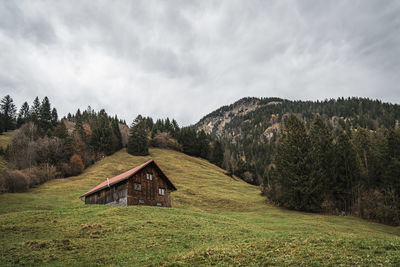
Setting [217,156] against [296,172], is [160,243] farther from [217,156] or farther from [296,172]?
[217,156]

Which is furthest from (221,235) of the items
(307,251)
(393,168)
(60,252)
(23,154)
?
(23,154)

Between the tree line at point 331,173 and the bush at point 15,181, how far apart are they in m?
53.5

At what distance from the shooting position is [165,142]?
119 metres

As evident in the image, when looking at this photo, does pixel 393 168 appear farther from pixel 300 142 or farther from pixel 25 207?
pixel 25 207

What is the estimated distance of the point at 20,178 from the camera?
55000 mm

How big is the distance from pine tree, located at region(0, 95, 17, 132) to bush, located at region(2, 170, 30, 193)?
2842 inches

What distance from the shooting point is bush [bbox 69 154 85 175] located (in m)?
76.2

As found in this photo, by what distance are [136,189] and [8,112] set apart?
114 m

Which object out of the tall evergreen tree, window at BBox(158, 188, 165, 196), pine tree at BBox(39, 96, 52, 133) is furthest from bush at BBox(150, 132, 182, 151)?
window at BBox(158, 188, 165, 196)

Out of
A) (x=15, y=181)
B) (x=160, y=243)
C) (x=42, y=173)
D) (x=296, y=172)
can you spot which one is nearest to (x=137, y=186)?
(x=160, y=243)

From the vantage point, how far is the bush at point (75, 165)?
7625 cm

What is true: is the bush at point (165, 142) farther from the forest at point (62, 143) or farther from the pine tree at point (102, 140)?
the pine tree at point (102, 140)

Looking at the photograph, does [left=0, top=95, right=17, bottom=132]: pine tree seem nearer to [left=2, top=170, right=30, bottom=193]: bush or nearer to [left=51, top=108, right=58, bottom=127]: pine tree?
[left=51, top=108, right=58, bottom=127]: pine tree

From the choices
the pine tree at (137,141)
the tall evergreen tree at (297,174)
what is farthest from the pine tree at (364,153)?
the pine tree at (137,141)
